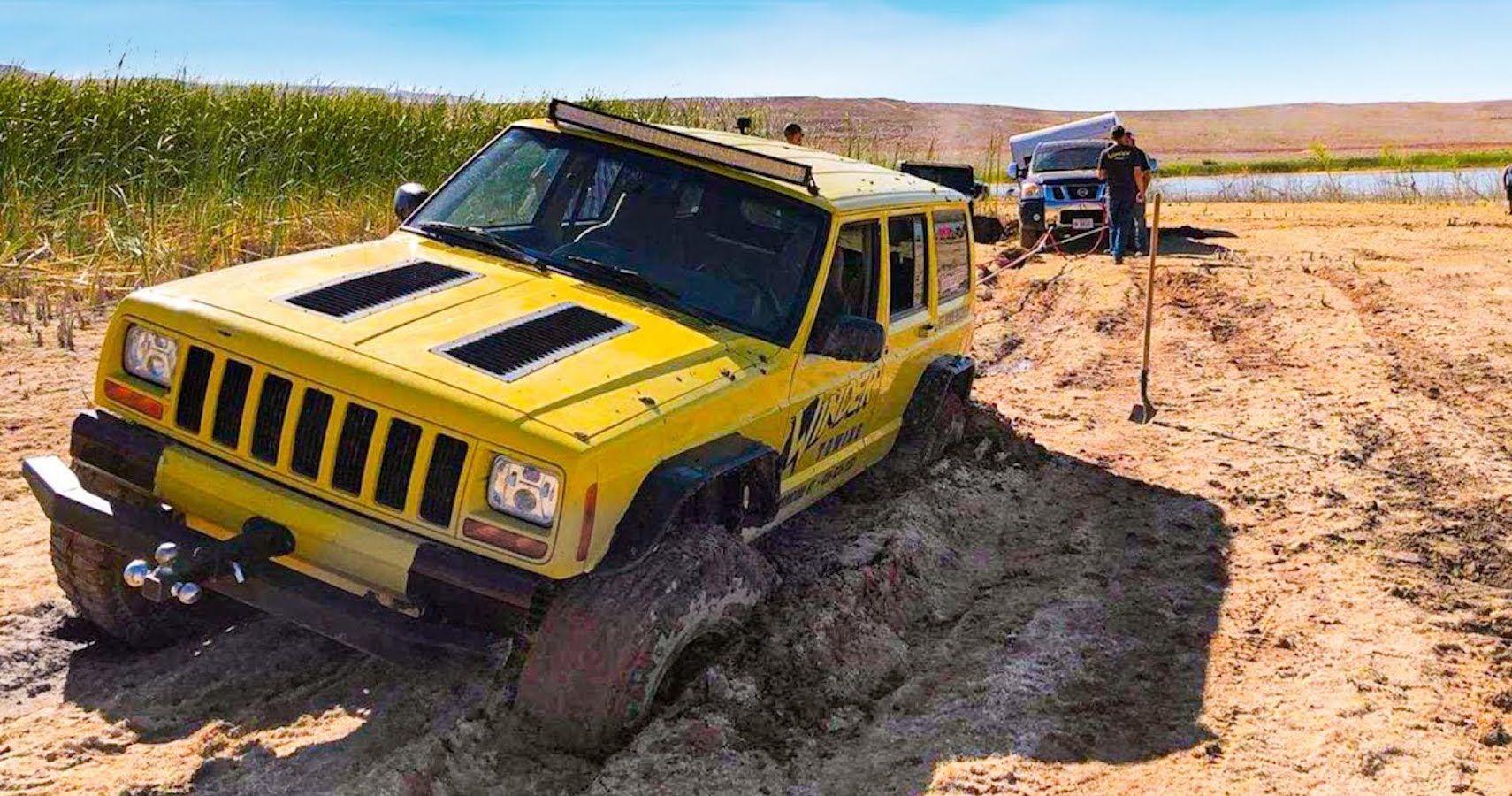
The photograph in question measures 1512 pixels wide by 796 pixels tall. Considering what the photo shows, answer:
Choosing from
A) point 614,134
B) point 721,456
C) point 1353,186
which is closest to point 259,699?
point 721,456

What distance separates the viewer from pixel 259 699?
4.84m

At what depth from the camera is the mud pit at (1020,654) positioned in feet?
14.5

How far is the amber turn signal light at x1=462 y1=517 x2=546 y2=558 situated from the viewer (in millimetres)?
4090

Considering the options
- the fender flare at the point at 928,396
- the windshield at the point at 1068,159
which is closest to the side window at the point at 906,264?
the fender flare at the point at 928,396

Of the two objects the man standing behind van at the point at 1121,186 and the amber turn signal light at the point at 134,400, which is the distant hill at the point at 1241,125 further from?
the amber turn signal light at the point at 134,400

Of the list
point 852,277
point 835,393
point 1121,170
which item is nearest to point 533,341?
point 835,393

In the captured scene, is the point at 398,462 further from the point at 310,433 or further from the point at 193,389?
the point at 193,389

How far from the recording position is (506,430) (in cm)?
408

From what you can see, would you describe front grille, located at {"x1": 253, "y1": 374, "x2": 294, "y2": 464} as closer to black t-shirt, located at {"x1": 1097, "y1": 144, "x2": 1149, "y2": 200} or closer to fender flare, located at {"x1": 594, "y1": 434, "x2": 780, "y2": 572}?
fender flare, located at {"x1": 594, "y1": 434, "x2": 780, "y2": 572}

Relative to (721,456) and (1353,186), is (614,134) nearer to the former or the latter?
(721,456)

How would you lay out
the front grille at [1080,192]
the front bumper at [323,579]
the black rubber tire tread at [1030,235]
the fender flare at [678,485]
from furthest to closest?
the black rubber tire tread at [1030,235]
the front grille at [1080,192]
the fender flare at [678,485]
the front bumper at [323,579]

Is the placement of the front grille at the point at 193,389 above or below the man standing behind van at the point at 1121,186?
below

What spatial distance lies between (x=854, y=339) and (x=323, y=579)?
207 centimetres

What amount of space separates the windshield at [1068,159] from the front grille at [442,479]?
1817 cm
